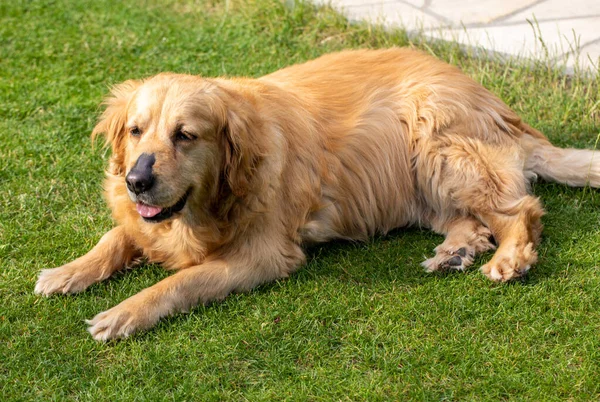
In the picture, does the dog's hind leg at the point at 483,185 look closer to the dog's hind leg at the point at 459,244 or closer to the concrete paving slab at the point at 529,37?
the dog's hind leg at the point at 459,244

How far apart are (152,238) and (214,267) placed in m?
0.46

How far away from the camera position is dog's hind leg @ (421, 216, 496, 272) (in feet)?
15.4

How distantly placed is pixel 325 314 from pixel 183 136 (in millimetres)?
1267

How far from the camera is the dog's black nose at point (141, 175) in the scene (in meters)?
4.10

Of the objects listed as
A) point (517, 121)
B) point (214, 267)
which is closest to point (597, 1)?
point (517, 121)

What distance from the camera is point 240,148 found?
438 cm

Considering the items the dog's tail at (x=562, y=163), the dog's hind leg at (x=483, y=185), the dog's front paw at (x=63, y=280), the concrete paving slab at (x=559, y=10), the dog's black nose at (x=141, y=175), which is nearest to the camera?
the dog's black nose at (x=141, y=175)

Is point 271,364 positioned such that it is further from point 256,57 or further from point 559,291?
point 256,57

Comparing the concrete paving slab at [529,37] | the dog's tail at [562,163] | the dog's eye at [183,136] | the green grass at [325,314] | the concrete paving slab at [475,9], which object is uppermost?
the dog's eye at [183,136]

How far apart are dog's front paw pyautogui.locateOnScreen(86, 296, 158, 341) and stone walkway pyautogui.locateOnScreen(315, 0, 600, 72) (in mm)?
4048

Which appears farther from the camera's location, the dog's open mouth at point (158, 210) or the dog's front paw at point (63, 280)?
the dog's front paw at point (63, 280)

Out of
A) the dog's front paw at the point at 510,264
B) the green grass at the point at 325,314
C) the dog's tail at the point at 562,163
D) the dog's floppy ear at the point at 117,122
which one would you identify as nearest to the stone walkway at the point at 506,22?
the green grass at the point at 325,314

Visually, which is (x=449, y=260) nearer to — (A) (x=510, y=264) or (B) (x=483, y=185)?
(A) (x=510, y=264)

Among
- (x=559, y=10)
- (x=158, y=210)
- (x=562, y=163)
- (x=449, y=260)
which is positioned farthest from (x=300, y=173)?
(x=559, y=10)
